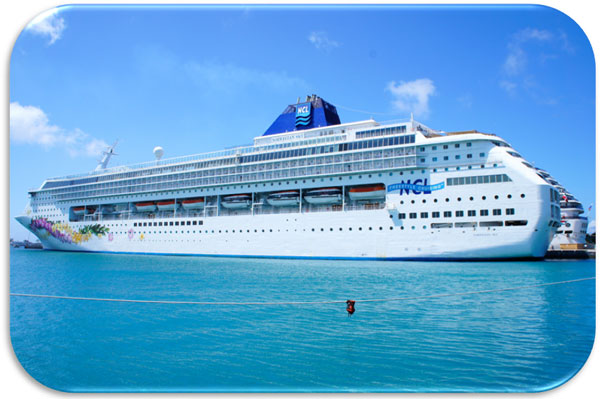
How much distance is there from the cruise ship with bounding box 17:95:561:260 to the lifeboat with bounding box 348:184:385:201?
0.08 m

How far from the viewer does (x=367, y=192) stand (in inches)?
1096

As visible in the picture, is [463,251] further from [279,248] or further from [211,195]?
[211,195]

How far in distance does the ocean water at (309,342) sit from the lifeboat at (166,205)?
25.7 m

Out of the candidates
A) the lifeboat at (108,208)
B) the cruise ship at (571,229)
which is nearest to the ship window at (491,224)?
the cruise ship at (571,229)

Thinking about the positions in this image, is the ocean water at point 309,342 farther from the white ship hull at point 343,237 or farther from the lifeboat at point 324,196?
the lifeboat at point 324,196

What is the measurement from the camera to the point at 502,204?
22.3m

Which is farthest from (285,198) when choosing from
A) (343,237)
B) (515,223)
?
(515,223)

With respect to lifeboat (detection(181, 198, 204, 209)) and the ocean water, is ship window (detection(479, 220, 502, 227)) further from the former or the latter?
lifeboat (detection(181, 198, 204, 209))

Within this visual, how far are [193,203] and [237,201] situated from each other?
5.45m

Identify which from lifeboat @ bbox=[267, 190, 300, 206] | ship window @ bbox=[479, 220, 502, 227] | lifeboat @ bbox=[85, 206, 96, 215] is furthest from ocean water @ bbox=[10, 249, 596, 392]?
lifeboat @ bbox=[85, 206, 96, 215]

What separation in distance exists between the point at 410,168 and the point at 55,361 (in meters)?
22.7

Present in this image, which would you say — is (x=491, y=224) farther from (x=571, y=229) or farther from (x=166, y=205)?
(x=166, y=205)

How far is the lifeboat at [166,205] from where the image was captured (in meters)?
38.5

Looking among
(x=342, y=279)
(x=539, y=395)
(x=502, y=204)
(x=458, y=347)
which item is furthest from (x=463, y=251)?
(x=539, y=395)
